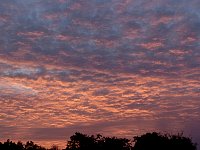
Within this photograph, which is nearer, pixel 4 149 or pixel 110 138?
pixel 4 149

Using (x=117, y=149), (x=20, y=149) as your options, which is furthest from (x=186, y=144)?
(x=20, y=149)

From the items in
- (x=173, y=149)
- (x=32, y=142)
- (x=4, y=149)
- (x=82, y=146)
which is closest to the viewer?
(x=4, y=149)

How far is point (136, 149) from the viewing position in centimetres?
A: 9506

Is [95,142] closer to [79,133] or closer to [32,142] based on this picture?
[79,133]

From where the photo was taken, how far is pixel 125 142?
10038cm

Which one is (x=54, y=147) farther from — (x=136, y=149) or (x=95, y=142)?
(x=136, y=149)

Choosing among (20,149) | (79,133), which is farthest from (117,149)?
(20,149)

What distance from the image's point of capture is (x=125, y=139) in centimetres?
10062

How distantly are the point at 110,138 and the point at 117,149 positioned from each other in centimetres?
345

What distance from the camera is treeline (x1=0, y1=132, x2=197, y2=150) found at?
303 ft

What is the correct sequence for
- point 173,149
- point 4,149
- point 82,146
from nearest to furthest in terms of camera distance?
point 4,149 → point 173,149 → point 82,146

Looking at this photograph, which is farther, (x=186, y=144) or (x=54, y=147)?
(x=54, y=147)

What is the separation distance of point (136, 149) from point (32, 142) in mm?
33080

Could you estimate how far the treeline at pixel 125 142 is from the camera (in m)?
92.3
